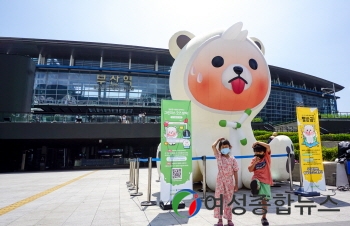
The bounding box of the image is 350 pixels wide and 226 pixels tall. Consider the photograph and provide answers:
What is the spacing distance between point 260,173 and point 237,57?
12.3 feet

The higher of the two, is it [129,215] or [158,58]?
[158,58]

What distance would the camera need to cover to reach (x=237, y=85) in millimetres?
6457

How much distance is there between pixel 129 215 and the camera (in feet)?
15.2

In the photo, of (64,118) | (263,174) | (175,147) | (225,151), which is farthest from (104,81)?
(263,174)

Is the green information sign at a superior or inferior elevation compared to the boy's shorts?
superior

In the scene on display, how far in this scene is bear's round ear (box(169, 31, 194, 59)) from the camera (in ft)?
25.2

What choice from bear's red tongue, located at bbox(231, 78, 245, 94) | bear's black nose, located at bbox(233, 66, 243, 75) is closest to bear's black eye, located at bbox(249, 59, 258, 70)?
bear's black nose, located at bbox(233, 66, 243, 75)

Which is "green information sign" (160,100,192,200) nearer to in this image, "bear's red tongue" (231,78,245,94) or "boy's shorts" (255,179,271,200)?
"boy's shorts" (255,179,271,200)

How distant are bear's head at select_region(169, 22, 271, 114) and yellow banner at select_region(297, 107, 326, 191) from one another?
135 centimetres

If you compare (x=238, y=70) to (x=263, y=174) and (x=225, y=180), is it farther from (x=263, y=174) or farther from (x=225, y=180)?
(x=225, y=180)

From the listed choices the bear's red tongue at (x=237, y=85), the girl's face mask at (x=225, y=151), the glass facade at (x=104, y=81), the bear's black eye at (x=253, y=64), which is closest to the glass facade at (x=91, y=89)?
the glass facade at (x=104, y=81)

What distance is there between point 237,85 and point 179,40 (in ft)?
8.30

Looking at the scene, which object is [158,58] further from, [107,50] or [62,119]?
[62,119]

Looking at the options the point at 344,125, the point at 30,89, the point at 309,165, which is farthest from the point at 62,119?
the point at 344,125
